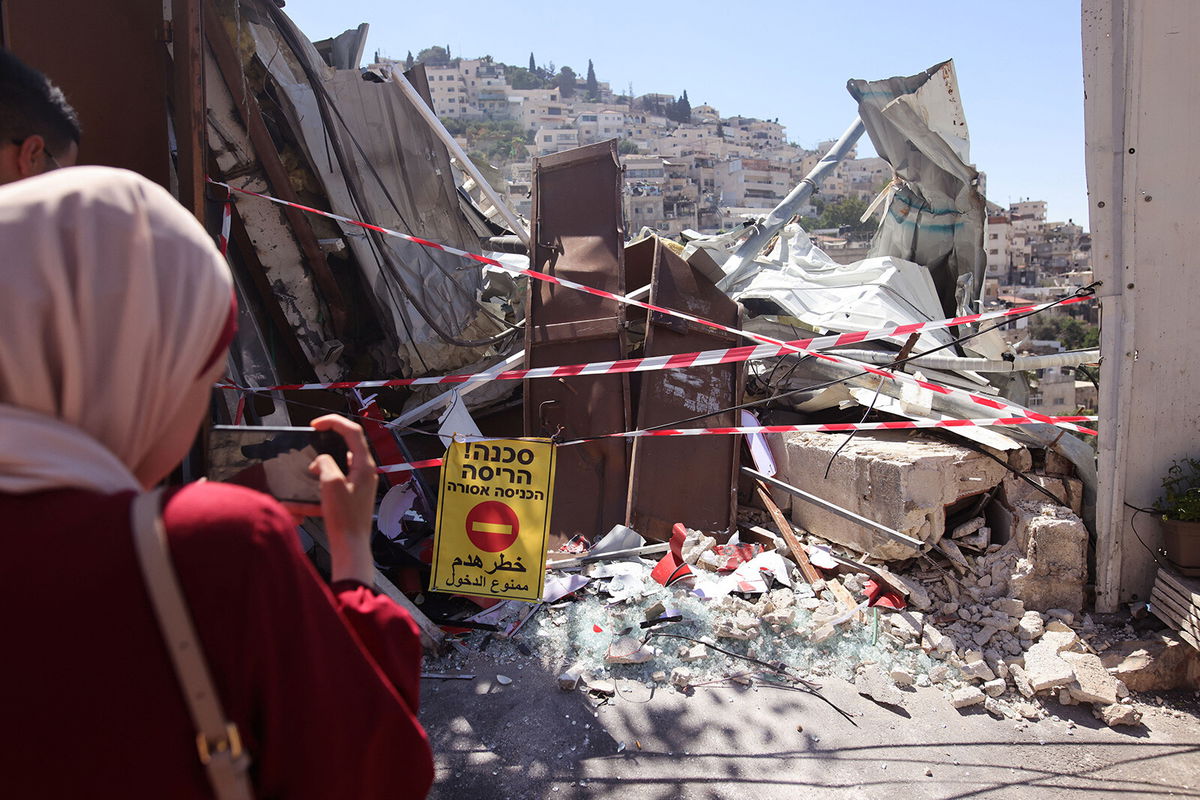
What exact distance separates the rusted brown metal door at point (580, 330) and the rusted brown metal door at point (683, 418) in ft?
0.62

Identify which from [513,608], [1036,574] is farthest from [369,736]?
[1036,574]

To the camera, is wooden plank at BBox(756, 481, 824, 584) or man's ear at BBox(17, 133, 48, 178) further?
wooden plank at BBox(756, 481, 824, 584)

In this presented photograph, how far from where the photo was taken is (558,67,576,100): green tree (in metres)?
165

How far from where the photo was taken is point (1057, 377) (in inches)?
1230

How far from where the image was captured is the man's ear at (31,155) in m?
2.25

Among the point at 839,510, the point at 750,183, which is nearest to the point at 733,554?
the point at 839,510

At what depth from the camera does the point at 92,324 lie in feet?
3.28

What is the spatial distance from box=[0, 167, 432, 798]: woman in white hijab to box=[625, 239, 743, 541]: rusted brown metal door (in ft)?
14.9

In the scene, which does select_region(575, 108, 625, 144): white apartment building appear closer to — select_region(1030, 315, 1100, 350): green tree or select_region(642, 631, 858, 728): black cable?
select_region(1030, 315, 1100, 350): green tree

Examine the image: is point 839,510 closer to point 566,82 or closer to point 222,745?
point 222,745

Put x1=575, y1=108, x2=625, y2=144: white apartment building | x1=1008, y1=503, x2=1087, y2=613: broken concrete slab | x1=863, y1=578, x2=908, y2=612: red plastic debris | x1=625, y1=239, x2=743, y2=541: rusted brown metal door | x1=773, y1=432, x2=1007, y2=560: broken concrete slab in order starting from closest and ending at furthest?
x1=1008, y1=503, x2=1087, y2=613: broken concrete slab
x1=863, y1=578, x2=908, y2=612: red plastic debris
x1=773, y1=432, x2=1007, y2=560: broken concrete slab
x1=625, y1=239, x2=743, y2=541: rusted brown metal door
x1=575, y1=108, x2=625, y2=144: white apartment building

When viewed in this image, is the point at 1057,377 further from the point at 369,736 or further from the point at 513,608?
the point at 369,736

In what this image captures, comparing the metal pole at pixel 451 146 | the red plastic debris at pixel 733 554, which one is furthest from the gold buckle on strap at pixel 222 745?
the metal pole at pixel 451 146

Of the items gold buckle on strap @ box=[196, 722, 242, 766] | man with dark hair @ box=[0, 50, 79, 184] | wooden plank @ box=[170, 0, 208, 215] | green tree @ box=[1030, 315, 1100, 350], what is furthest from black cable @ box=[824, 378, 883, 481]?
green tree @ box=[1030, 315, 1100, 350]
